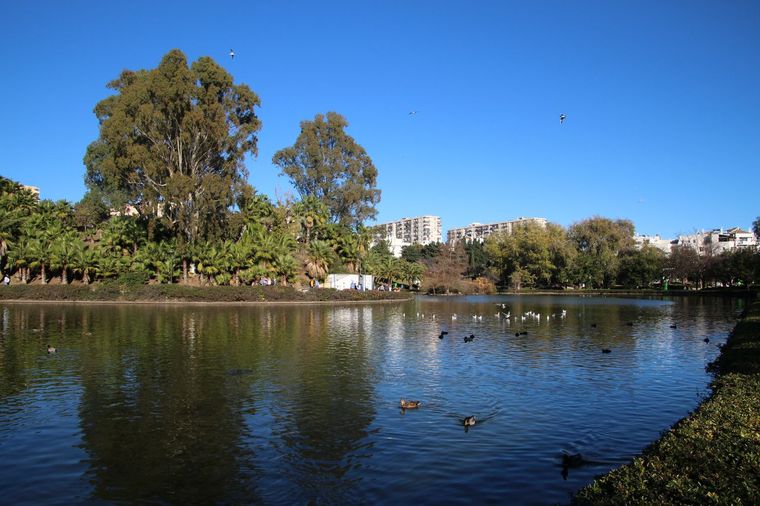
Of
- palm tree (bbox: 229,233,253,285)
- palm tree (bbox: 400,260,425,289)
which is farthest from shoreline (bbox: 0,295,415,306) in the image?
palm tree (bbox: 400,260,425,289)

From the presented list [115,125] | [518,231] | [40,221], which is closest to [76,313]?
[115,125]

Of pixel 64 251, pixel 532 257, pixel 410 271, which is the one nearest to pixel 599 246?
pixel 532 257

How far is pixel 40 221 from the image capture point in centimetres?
5228

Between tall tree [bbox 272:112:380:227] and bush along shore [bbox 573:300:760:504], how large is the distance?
57578 millimetres

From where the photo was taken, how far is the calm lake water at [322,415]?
845 centimetres

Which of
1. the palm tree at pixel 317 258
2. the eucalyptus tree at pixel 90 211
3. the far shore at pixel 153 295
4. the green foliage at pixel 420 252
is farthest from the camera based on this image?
the green foliage at pixel 420 252

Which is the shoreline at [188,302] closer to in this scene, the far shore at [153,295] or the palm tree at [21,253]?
the far shore at [153,295]

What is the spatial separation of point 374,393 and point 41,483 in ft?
24.4

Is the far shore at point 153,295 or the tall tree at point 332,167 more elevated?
the tall tree at point 332,167

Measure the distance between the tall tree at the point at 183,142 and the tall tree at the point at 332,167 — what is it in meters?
13.7

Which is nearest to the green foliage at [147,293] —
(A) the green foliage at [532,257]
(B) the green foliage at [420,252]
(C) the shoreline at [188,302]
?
(C) the shoreline at [188,302]

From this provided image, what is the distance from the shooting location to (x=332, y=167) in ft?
216

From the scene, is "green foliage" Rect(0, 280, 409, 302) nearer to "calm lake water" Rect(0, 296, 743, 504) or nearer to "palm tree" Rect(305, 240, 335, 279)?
"palm tree" Rect(305, 240, 335, 279)

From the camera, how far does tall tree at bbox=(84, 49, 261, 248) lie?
4609 cm
